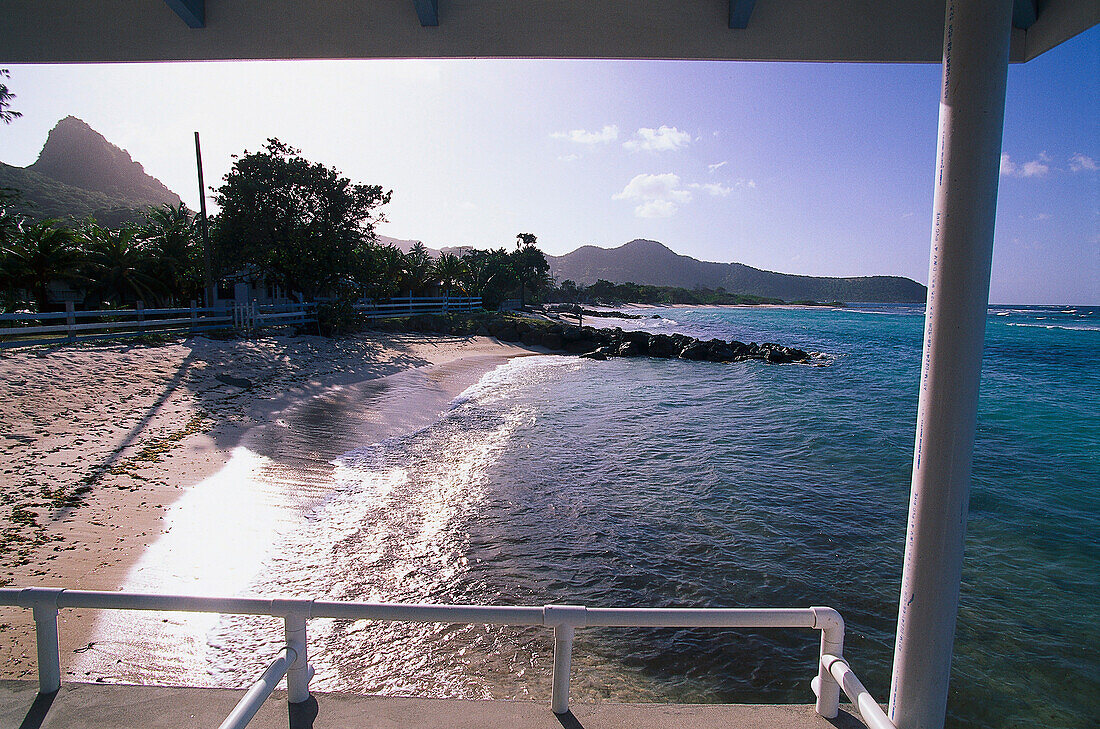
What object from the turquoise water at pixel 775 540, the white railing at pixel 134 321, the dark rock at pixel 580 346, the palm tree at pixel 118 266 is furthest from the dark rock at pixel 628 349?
the palm tree at pixel 118 266

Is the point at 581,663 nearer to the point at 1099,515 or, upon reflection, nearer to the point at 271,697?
the point at 271,697

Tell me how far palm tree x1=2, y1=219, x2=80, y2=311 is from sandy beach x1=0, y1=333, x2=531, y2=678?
24.1 feet

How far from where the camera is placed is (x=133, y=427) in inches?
396

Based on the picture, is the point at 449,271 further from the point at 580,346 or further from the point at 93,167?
the point at 93,167

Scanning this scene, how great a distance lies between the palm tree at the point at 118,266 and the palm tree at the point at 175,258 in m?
0.42

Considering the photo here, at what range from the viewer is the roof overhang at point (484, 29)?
3146mm

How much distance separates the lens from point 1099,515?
10.5 meters

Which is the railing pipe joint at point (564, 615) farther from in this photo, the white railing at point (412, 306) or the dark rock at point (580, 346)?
the dark rock at point (580, 346)

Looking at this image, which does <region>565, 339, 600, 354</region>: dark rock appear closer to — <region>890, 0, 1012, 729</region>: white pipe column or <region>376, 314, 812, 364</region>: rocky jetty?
<region>376, 314, 812, 364</region>: rocky jetty

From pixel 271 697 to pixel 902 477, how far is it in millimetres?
13076

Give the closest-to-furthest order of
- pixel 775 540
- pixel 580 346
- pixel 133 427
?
pixel 775 540 → pixel 133 427 → pixel 580 346

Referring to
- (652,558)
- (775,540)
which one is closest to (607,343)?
(775,540)

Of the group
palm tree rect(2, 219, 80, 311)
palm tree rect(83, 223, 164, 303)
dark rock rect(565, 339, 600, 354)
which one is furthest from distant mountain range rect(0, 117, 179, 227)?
dark rock rect(565, 339, 600, 354)

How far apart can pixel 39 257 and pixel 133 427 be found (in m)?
16.1
